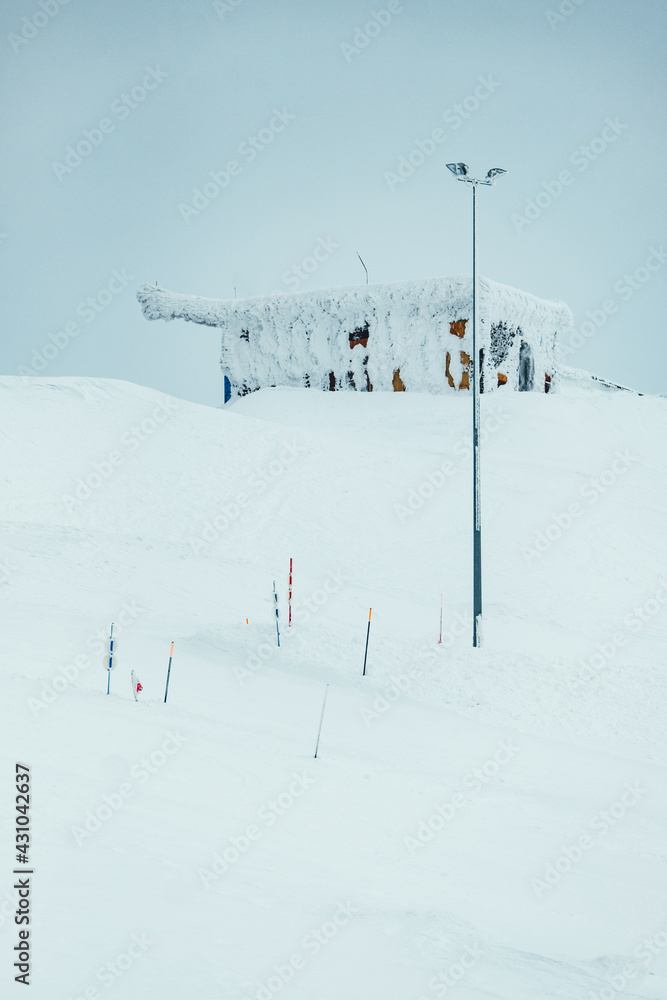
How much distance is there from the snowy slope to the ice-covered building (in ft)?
14.0

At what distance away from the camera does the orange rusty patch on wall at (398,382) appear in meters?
28.7

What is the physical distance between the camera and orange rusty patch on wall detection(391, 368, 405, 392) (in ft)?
94.1

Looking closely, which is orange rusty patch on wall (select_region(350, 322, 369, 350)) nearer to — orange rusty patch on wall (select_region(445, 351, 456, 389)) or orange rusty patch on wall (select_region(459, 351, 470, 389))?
orange rusty patch on wall (select_region(445, 351, 456, 389))

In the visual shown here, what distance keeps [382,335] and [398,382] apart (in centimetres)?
179

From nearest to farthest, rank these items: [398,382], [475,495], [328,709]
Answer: [328,709] < [475,495] < [398,382]

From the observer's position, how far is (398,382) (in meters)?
28.8

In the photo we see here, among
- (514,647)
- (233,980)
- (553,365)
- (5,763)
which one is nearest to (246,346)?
(553,365)

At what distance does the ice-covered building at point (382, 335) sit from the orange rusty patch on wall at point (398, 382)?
0.04m

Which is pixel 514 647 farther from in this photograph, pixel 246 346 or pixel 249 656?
pixel 246 346

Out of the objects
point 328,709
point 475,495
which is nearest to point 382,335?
point 475,495

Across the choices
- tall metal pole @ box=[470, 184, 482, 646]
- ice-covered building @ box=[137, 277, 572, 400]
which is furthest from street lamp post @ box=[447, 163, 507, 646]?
ice-covered building @ box=[137, 277, 572, 400]

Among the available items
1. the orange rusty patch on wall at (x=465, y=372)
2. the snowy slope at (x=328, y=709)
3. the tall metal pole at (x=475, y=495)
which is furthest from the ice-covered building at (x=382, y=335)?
the tall metal pole at (x=475, y=495)

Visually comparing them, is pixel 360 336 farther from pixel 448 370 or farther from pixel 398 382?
pixel 448 370

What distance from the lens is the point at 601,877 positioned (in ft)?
20.0
